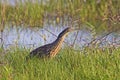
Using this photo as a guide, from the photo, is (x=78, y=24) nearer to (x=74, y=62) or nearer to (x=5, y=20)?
(x=5, y=20)

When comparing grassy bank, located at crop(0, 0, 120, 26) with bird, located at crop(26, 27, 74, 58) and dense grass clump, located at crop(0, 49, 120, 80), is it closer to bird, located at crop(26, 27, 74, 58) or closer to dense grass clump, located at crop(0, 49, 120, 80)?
bird, located at crop(26, 27, 74, 58)

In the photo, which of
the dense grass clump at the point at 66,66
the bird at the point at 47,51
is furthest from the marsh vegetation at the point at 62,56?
the bird at the point at 47,51

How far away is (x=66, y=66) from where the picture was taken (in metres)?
6.78

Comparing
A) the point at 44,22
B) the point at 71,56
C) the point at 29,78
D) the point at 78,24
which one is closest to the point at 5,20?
the point at 44,22

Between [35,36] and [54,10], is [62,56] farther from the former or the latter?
[54,10]

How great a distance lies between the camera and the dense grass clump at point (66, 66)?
239 inches

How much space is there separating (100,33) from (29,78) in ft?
14.5

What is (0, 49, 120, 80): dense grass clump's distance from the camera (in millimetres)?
6064

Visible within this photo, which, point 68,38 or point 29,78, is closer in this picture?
point 29,78

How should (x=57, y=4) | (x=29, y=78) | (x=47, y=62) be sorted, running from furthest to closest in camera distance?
1. (x=57, y=4)
2. (x=47, y=62)
3. (x=29, y=78)

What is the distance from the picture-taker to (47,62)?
22.0 feet

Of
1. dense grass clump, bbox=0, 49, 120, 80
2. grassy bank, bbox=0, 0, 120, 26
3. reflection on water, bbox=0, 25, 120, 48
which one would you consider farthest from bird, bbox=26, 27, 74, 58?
grassy bank, bbox=0, 0, 120, 26

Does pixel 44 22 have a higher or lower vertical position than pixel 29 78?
higher

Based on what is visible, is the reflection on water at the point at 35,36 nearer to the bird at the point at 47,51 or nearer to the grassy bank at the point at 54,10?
the grassy bank at the point at 54,10
